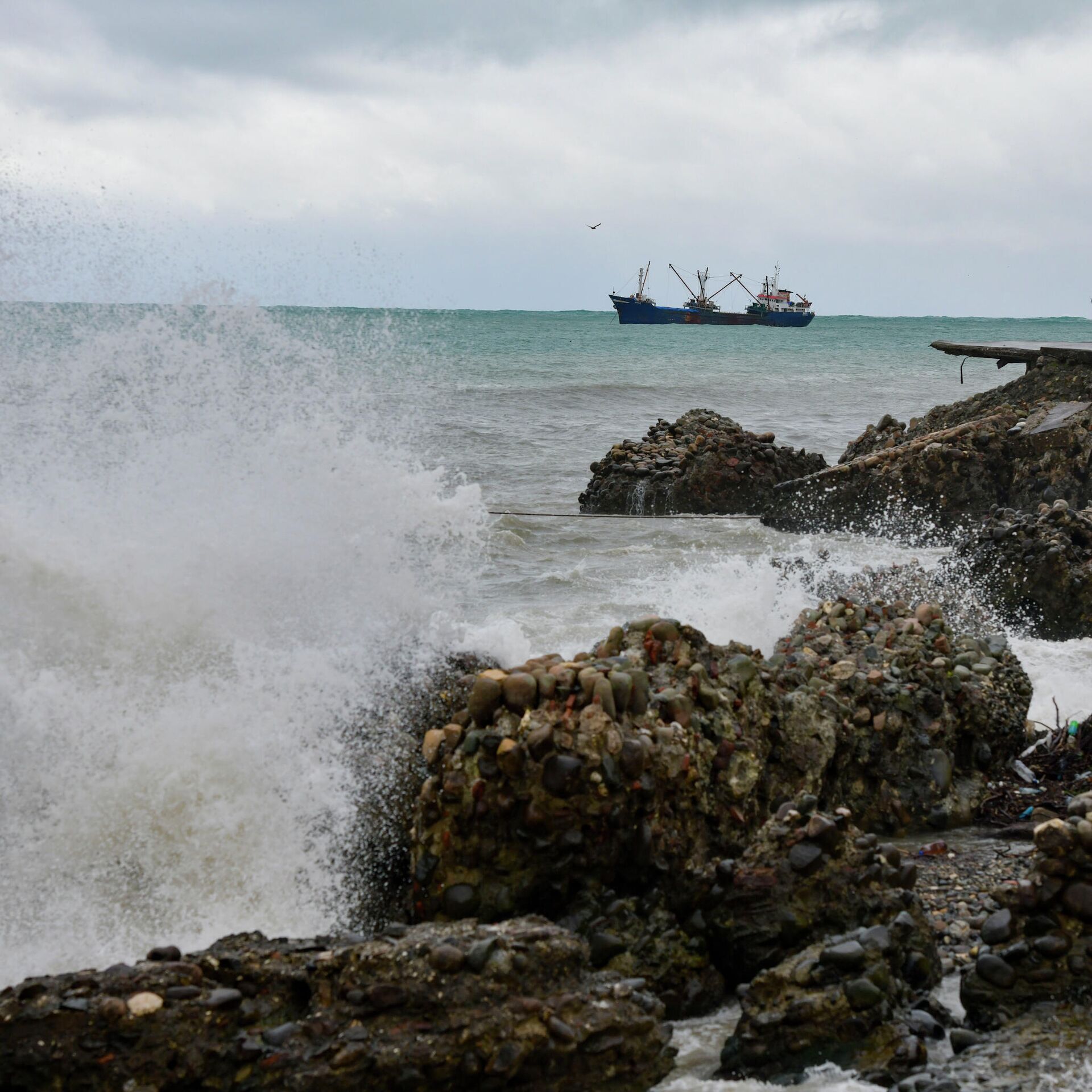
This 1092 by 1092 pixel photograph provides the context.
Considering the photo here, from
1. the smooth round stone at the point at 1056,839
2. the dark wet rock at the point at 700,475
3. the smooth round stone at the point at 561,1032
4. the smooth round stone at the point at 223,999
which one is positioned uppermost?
the dark wet rock at the point at 700,475

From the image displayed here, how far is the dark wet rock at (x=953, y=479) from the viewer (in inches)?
421

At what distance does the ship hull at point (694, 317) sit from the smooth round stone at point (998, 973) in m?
79.0

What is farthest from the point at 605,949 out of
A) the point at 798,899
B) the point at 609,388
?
the point at 609,388

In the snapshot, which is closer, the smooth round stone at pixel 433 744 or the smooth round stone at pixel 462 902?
the smooth round stone at pixel 462 902

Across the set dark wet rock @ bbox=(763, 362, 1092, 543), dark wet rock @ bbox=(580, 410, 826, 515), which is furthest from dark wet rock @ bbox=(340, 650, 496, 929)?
dark wet rock @ bbox=(580, 410, 826, 515)

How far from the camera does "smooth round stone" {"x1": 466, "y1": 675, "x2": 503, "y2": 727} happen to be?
384cm

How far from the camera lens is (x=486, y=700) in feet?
12.6

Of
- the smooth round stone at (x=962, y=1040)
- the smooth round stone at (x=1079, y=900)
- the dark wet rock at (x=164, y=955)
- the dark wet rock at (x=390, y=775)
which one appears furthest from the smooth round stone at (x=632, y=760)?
the dark wet rock at (x=164, y=955)

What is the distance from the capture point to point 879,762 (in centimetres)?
475

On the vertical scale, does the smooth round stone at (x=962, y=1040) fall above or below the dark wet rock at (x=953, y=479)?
below

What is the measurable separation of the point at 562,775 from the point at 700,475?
9.35m

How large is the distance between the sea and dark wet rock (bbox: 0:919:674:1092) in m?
0.33

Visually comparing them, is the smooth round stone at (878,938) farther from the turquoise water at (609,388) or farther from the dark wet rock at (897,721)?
the turquoise water at (609,388)

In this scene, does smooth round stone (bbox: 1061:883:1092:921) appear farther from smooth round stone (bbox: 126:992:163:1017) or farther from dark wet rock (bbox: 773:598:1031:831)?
smooth round stone (bbox: 126:992:163:1017)
